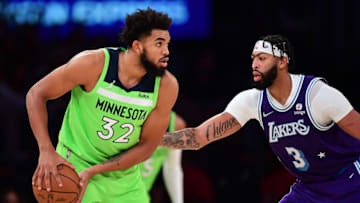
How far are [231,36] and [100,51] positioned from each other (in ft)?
14.9

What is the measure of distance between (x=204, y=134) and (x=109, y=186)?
959 mm

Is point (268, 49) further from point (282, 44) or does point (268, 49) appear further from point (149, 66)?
point (149, 66)

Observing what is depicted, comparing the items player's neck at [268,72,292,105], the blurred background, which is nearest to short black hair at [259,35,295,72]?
player's neck at [268,72,292,105]

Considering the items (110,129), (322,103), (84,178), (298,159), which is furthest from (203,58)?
(84,178)

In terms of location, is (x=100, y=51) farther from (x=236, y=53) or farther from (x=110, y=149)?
(x=236, y=53)

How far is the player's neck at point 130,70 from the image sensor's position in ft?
13.8

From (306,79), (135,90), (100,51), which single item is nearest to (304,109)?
(306,79)

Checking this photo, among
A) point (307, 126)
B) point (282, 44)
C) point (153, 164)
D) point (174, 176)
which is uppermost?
point (282, 44)

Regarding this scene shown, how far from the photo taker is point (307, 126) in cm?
434

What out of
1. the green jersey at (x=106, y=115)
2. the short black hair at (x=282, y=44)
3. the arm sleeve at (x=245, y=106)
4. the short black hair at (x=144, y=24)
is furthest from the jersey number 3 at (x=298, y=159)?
the short black hair at (x=144, y=24)

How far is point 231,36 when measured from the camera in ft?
27.8

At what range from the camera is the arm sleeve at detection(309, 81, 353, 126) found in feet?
13.7

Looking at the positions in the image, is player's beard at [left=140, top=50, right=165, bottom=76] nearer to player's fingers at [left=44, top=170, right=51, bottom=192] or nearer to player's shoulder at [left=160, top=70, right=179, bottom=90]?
player's shoulder at [left=160, top=70, right=179, bottom=90]

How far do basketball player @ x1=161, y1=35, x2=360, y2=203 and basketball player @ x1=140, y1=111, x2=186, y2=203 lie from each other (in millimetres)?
1753
